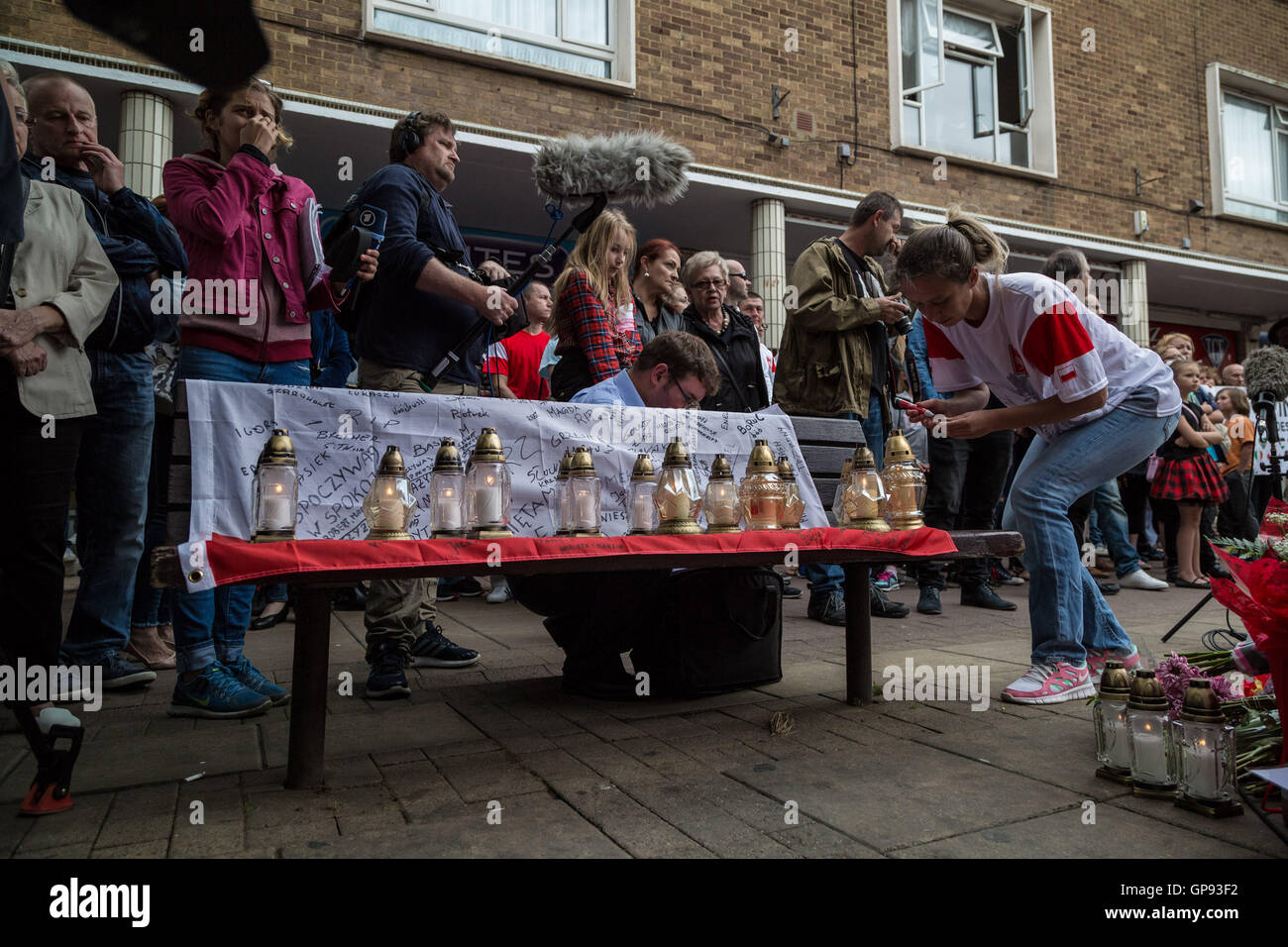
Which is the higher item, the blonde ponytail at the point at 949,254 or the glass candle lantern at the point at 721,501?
the blonde ponytail at the point at 949,254

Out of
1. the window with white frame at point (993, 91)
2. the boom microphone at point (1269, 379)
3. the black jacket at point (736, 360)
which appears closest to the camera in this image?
the black jacket at point (736, 360)

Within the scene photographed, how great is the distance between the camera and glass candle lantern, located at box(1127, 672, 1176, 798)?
2.16 m

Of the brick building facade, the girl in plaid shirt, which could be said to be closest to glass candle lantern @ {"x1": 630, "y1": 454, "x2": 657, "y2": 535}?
the girl in plaid shirt

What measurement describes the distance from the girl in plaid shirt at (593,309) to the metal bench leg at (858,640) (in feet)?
5.29

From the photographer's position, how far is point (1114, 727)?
2311mm

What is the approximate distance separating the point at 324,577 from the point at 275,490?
0.50 metres

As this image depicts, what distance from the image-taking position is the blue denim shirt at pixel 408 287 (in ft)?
11.1

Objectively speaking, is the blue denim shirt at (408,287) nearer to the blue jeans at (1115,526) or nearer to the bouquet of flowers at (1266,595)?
the bouquet of flowers at (1266,595)

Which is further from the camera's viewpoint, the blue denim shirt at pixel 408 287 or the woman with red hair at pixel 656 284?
the woman with red hair at pixel 656 284

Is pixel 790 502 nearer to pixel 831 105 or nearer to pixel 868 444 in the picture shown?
pixel 868 444

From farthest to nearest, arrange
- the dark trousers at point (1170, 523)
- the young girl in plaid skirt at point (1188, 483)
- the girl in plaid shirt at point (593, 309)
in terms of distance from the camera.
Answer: the dark trousers at point (1170, 523) → the young girl in plaid skirt at point (1188, 483) → the girl in plaid shirt at point (593, 309)
